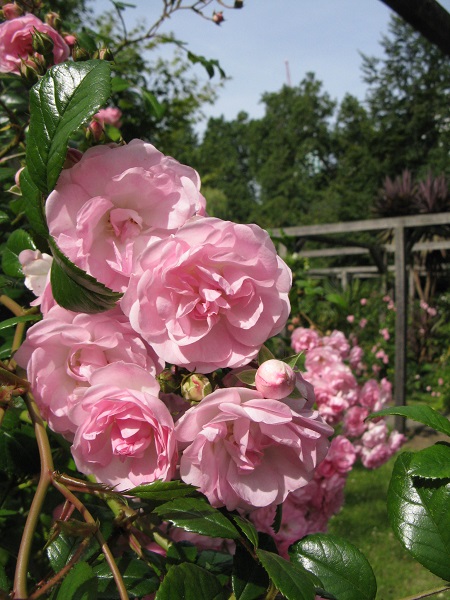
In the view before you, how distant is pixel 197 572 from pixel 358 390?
1691 mm

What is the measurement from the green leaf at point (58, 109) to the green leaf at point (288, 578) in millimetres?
316

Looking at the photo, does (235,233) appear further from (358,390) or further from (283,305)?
(358,390)

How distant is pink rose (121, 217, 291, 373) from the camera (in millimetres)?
436

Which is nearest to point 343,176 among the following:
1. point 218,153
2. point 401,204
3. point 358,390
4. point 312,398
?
point 218,153

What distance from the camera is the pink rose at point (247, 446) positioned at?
44 centimetres

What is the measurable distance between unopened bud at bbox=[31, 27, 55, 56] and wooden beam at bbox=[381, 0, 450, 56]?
547 millimetres

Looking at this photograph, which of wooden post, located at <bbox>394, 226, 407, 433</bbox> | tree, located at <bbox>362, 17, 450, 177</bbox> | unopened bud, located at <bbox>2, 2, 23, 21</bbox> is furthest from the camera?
tree, located at <bbox>362, 17, 450, 177</bbox>

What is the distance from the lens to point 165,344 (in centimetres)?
45

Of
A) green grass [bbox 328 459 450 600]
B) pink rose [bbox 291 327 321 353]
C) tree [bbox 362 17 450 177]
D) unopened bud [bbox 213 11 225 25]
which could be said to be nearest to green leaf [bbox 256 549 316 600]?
unopened bud [bbox 213 11 225 25]

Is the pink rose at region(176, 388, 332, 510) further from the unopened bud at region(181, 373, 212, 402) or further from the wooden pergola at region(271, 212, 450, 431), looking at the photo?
the wooden pergola at region(271, 212, 450, 431)

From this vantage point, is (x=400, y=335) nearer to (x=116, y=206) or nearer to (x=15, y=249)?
(x=15, y=249)

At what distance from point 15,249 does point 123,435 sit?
0.37m

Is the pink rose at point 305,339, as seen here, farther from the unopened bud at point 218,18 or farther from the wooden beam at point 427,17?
the wooden beam at point 427,17

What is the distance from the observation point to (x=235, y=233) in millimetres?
438
